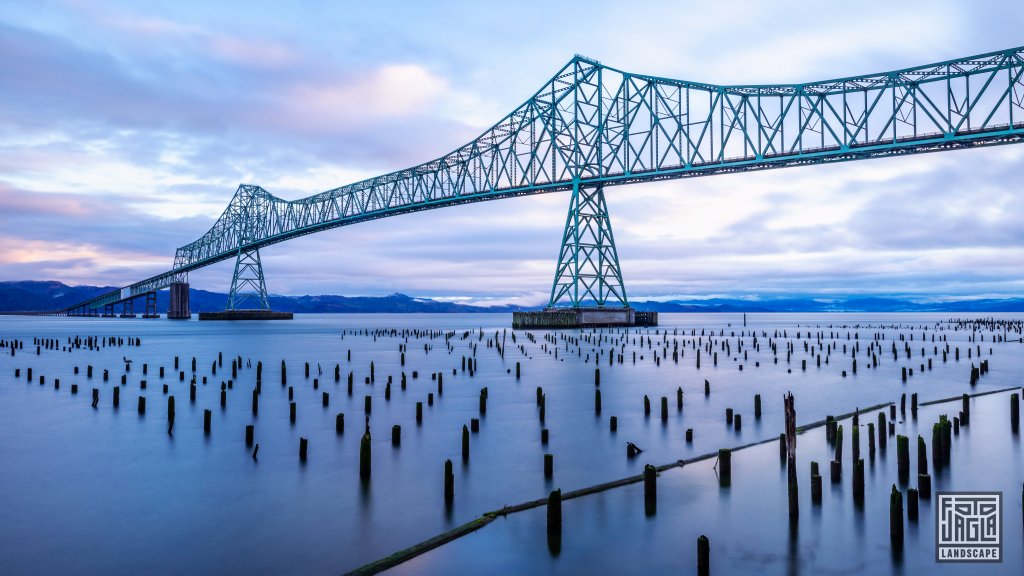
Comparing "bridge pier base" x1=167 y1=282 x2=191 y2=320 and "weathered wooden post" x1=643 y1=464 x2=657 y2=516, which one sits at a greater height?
"bridge pier base" x1=167 y1=282 x2=191 y2=320

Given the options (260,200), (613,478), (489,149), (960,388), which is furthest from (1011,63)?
(260,200)

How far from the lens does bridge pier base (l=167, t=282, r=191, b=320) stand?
466 feet

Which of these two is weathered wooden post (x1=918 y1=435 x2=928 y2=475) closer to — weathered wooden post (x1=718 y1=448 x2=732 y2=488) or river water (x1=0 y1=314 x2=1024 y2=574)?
river water (x1=0 y1=314 x2=1024 y2=574)

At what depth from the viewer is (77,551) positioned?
1011cm

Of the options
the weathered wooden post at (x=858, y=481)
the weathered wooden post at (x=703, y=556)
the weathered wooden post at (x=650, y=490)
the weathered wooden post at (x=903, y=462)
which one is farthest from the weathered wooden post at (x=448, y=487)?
the weathered wooden post at (x=903, y=462)

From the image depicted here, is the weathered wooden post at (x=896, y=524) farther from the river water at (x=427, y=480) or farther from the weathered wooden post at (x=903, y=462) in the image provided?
the weathered wooden post at (x=903, y=462)

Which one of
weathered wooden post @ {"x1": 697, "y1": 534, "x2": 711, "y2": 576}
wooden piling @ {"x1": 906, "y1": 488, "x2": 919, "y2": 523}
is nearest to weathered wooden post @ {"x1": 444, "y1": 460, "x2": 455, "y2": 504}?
weathered wooden post @ {"x1": 697, "y1": 534, "x2": 711, "y2": 576}

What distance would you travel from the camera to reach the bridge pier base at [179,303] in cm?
14200

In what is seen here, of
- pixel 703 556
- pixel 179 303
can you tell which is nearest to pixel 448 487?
pixel 703 556

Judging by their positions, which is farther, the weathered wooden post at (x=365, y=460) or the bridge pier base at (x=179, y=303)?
the bridge pier base at (x=179, y=303)

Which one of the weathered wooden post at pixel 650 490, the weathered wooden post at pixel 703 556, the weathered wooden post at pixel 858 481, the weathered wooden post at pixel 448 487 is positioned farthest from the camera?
the weathered wooden post at pixel 448 487

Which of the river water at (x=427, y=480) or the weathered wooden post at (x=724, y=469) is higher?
the weathered wooden post at (x=724, y=469)

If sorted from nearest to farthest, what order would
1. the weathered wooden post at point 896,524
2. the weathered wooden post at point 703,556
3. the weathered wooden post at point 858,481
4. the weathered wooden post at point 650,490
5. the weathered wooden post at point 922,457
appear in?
the weathered wooden post at point 703,556, the weathered wooden post at point 896,524, the weathered wooden post at point 650,490, the weathered wooden post at point 858,481, the weathered wooden post at point 922,457

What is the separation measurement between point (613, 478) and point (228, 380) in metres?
23.0
